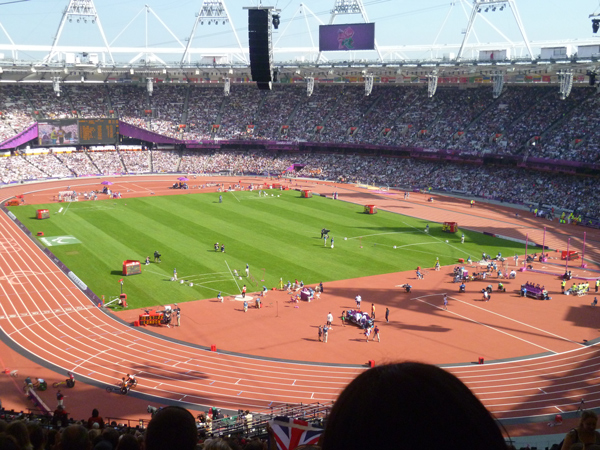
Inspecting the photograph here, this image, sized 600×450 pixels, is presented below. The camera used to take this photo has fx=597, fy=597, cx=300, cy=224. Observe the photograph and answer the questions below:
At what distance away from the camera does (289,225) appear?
65.2 meters

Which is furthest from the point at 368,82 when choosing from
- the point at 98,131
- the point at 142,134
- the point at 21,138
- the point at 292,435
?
the point at 292,435

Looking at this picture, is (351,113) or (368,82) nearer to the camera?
(368,82)

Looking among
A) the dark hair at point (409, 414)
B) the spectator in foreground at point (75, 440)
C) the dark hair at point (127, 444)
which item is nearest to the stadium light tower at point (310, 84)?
the spectator in foreground at point (75, 440)

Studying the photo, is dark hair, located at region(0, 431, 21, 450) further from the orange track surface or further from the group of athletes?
the group of athletes

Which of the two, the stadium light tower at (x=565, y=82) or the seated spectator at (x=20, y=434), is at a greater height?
the stadium light tower at (x=565, y=82)

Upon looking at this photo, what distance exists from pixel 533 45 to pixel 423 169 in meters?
26.9

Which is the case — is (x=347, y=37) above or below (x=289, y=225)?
above

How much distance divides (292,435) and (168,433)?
73.6 inches

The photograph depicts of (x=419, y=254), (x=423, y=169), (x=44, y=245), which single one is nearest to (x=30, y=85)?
(x=44, y=245)

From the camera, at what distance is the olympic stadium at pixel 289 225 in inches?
1192

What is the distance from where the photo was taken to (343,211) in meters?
73.0

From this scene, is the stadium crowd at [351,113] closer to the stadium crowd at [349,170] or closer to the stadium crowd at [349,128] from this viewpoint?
the stadium crowd at [349,128]

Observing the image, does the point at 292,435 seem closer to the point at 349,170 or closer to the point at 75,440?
the point at 75,440

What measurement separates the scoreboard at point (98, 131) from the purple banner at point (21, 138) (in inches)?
293
